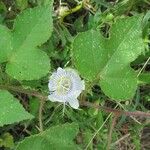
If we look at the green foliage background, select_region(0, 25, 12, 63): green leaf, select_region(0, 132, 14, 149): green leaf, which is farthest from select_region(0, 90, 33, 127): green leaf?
select_region(0, 132, 14, 149): green leaf

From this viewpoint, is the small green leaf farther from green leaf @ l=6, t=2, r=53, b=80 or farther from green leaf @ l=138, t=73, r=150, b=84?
green leaf @ l=138, t=73, r=150, b=84

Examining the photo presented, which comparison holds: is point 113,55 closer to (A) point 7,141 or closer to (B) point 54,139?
(B) point 54,139

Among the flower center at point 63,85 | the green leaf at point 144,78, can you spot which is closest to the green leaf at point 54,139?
the flower center at point 63,85

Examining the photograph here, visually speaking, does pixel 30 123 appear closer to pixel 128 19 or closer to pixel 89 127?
pixel 89 127

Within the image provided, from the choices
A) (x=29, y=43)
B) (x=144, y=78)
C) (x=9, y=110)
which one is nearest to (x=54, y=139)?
(x=9, y=110)

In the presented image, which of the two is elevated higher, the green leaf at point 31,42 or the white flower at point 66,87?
the green leaf at point 31,42

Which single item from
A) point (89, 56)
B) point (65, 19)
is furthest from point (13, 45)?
point (65, 19)

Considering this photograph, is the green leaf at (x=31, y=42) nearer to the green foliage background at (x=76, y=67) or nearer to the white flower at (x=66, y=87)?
the green foliage background at (x=76, y=67)
